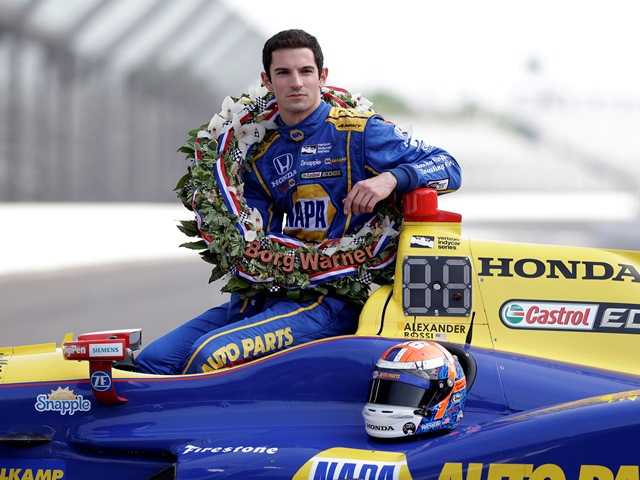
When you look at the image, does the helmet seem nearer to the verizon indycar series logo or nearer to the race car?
the race car

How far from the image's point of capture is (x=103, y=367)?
15.0ft

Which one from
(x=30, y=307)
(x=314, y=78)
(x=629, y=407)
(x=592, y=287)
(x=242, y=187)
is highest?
(x=314, y=78)

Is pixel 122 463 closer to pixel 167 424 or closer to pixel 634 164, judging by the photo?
pixel 167 424

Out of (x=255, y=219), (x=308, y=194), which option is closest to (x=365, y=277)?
(x=308, y=194)

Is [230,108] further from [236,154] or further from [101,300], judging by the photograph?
[101,300]

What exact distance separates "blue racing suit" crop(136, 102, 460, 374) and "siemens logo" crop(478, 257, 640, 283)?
18.3 inches

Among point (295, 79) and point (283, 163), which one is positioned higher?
point (295, 79)

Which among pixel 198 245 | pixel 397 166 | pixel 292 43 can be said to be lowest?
pixel 198 245

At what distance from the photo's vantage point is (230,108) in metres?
5.30

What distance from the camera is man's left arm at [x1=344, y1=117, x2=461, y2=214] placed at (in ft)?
15.5

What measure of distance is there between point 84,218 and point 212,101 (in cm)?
675

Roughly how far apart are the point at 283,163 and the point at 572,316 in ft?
4.96

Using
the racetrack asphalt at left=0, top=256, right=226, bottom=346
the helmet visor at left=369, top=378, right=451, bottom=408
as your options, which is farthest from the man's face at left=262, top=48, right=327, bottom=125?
the racetrack asphalt at left=0, top=256, right=226, bottom=346

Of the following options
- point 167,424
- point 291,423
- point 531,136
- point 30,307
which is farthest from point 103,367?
point 531,136
